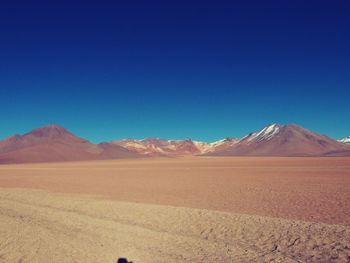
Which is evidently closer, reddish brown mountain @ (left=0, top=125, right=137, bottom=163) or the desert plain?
the desert plain

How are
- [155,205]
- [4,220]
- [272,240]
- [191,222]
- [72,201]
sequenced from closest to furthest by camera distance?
[272,240], [191,222], [4,220], [155,205], [72,201]

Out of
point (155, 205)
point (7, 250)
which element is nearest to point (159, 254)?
point (7, 250)

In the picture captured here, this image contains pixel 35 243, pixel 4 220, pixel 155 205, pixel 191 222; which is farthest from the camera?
pixel 155 205

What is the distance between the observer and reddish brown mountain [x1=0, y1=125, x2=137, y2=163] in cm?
14612

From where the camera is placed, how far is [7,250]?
12.0 m

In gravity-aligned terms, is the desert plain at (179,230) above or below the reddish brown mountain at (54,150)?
below

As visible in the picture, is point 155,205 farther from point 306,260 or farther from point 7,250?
point 306,260

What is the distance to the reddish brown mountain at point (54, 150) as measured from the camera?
479ft

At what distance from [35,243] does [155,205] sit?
22.5 feet

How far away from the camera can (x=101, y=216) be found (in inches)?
635

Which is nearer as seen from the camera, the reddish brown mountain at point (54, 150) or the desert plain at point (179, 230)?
the desert plain at point (179, 230)

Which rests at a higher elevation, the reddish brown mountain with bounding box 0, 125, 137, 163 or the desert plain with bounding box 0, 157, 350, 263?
the reddish brown mountain with bounding box 0, 125, 137, 163

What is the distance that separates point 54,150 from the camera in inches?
6245

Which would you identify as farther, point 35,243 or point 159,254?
point 35,243
